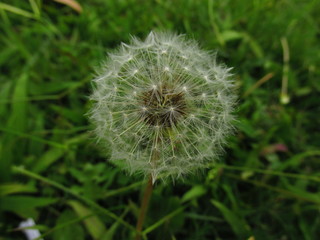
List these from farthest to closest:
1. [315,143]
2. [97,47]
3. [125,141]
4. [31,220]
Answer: [97,47] → [315,143] → [31,220] → [125,141]

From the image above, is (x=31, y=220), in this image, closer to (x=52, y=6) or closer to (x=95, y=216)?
(x=95, y=216)

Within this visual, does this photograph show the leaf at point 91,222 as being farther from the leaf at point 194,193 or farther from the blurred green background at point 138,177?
the leaf at point 194,193

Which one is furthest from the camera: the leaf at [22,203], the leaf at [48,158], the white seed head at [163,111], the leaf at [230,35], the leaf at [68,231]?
the leaf at [230,35]

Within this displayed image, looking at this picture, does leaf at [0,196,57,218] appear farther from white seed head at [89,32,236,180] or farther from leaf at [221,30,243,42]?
leaf at [221,30,243,42]

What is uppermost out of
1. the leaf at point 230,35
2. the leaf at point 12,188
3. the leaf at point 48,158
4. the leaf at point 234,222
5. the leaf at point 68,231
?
the leaf at point 230,35

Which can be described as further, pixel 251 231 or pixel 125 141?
pixel 251 231

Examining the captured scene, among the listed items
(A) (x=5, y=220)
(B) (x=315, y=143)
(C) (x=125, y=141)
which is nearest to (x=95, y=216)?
(A) (x=5, y=220)

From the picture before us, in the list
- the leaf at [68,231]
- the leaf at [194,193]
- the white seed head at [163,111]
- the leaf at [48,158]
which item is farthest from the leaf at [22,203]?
the leaf at [194,193]
